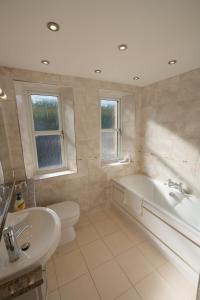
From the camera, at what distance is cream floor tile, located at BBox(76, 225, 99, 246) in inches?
74.9

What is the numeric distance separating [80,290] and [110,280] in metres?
0.31

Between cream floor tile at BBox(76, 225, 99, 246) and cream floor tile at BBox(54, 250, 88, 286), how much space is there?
17 cm

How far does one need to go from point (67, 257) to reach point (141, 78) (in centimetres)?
263

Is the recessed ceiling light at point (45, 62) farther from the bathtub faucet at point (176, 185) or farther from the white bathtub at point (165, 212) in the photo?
the bathtub faucet at point (176, 185)

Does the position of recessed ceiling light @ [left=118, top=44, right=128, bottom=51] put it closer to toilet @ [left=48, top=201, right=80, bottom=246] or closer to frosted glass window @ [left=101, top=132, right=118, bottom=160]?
frosted glass window @ [left=101, top=132, right=118, bottom=160]

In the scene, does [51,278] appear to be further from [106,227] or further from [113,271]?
[106,227]

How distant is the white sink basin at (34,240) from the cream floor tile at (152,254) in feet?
4.24

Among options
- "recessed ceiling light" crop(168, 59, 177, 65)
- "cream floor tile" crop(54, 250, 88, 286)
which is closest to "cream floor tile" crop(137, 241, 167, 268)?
"cream floor tile" crop(54, 250, 88, 286)

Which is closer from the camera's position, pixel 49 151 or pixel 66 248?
pixel 66 248

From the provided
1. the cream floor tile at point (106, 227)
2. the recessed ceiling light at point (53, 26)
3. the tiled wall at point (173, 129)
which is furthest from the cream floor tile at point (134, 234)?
the recessed ceiling light at point (53, 26)

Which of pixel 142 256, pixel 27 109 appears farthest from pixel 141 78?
pixel 142 256

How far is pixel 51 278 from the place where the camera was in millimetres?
1441

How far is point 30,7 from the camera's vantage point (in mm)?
835

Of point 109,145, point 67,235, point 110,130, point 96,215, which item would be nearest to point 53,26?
point 110,130
